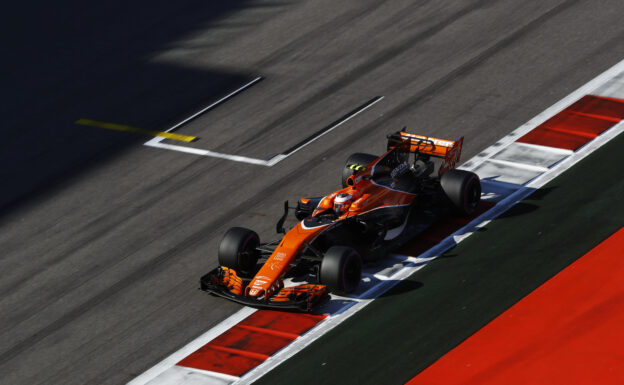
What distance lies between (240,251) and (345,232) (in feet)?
6.68

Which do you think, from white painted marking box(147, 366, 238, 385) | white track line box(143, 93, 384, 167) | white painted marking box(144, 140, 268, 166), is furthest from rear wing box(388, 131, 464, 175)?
white painted marking box(147, 366, 238, 385)

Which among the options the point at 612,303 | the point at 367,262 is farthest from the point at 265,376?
the point at 612,303

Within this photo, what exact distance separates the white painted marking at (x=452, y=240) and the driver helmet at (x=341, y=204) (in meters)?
1.37

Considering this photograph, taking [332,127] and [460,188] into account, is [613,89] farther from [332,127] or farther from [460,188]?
[460,188]

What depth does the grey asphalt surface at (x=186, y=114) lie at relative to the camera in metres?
20.8

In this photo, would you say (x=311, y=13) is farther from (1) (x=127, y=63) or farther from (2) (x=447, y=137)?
(2) (x=447, y=137)

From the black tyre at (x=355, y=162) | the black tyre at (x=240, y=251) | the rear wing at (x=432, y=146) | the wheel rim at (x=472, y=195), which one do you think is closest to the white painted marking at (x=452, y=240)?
the wheel rim at (x=472, y=195)

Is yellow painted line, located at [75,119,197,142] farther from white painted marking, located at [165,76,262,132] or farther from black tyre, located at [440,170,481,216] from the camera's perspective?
black tyre, located at [440,170,481,216]

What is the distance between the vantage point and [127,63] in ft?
111

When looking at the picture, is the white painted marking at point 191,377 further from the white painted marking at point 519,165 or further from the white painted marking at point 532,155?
the white painted marking at point 532,155

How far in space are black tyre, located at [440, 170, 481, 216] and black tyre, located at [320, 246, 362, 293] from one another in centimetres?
288

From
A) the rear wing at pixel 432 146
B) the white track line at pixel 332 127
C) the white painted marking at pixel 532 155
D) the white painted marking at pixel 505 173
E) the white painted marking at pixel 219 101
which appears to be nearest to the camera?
the rear wing at pixel 432 146

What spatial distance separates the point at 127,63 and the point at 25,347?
15506 mm

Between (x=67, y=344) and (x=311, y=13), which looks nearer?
(x=67, y=344)
